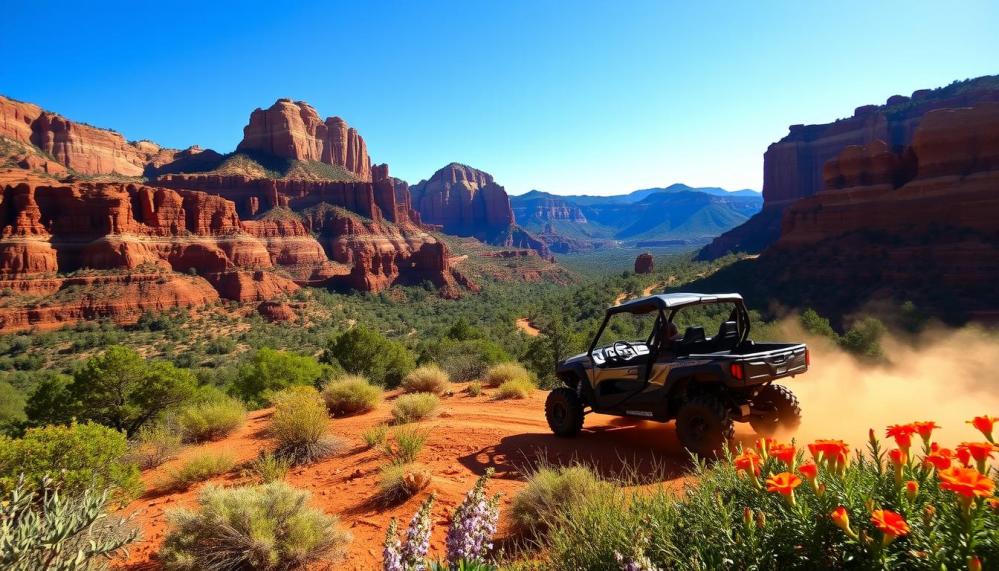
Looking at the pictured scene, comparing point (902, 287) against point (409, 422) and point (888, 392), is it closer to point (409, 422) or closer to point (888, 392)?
point (888, 392)

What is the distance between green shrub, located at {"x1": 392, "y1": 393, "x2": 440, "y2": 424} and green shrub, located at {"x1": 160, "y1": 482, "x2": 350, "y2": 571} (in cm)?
407

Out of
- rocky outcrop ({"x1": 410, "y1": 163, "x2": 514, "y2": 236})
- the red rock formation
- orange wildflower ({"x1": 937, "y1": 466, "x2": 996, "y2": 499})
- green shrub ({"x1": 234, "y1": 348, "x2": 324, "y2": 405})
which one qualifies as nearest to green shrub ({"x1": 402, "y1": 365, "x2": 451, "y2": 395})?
green shrub ({"x1": 234, "y1": 348, "x2": 324, "y2": 405})

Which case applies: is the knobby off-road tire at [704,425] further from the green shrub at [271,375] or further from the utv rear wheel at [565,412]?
the green shrub at [271,375]

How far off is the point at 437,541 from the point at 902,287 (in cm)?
4090

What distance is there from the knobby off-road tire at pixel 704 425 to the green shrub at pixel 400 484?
3.24 metres

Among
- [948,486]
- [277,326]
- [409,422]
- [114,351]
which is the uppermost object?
[948,486]

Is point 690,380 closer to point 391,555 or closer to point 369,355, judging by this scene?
point 391,555

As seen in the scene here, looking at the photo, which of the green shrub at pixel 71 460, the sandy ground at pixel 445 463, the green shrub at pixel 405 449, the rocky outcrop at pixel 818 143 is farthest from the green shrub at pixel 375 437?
the rocky outcrop at pixel 818 143

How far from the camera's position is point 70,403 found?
40.0 ft

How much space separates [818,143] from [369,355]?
117m

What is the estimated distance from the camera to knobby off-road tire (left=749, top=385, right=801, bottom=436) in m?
6.07

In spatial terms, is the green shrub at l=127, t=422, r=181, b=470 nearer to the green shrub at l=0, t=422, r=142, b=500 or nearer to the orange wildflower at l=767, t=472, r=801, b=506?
the green shrub at l=0, t=422, r=142, b=500

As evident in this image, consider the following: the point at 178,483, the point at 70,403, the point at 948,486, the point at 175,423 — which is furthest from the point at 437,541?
the point at 70,403

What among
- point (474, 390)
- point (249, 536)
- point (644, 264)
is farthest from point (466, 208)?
point (249, 536)
